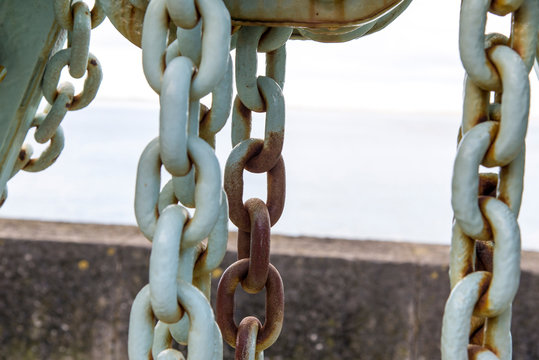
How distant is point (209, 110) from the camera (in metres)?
0.46

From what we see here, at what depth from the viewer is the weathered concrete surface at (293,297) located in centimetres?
176

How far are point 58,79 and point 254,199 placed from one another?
0.35 meters

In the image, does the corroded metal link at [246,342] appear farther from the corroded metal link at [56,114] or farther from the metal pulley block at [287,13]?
the corroded metal link at [56,114]

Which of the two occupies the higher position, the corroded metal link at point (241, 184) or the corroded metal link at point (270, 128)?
the corroded metal link at point (270, 128)

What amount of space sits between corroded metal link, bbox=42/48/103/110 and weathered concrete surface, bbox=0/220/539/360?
3.29 feet

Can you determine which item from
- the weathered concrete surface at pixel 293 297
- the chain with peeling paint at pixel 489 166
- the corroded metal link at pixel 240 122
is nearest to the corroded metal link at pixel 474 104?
the chain with peeling paint at pixel 489 166

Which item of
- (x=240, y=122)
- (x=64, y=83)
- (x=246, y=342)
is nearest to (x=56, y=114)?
(x=64, y=83)

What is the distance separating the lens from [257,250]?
512mm

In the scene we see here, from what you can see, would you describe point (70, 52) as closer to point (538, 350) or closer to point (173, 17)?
point (173, 17)

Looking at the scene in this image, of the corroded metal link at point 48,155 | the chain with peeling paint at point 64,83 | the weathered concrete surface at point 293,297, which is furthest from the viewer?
the weathered concrete surface at point 293,297

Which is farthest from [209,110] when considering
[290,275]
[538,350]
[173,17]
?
[538,350]

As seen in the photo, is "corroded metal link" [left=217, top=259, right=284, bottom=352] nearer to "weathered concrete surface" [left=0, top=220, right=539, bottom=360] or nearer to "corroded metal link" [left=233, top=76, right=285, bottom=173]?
"corroded metal link" [left=233, top=76, right=285, bottom=173]

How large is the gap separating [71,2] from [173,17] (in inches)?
16.3

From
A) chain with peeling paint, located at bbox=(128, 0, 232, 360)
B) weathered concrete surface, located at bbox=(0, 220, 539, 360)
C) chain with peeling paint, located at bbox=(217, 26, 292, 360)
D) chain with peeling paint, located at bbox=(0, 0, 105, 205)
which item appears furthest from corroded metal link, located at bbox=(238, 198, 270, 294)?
weathered concrete surface, located at bbox=(0, 220, 539, 360)
